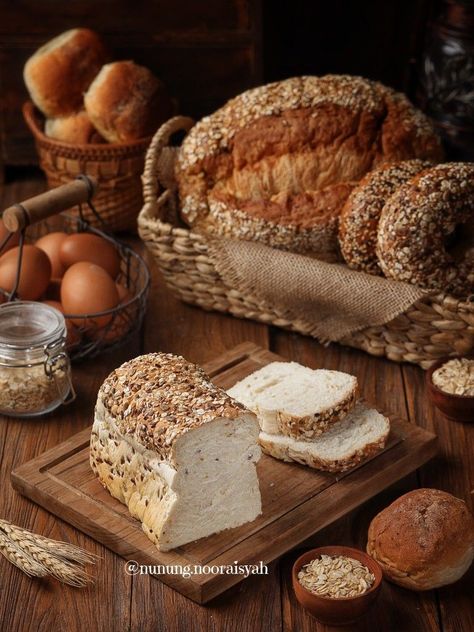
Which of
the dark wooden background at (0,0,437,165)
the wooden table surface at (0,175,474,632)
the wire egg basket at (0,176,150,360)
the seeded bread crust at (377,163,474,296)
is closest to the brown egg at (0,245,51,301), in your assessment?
the wire egg basket at (0,176,150,360)

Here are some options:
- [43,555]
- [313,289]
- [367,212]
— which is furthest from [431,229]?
[43,555]

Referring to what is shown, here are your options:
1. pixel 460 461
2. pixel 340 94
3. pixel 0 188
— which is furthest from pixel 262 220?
pixel 0 188

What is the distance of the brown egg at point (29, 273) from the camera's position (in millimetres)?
2793

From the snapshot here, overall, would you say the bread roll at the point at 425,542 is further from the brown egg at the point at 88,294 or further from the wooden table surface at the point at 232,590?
the brown egg at the point at 88,294

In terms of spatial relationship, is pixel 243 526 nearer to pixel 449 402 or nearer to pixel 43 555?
pixel 43 555

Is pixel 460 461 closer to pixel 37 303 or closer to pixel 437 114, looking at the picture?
pixel 37 303

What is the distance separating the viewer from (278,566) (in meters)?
2.15

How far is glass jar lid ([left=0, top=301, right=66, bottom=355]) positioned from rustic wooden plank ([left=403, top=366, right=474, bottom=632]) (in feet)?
3.19

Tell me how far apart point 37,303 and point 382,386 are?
3.22 ft

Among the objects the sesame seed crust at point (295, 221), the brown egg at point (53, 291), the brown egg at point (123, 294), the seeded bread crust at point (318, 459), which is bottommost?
the seeded bread crust at point (318, 459)

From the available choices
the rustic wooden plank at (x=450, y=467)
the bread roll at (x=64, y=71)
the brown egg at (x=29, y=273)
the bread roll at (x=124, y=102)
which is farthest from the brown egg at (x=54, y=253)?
the rustic wooden plank at (x=450, y=467)

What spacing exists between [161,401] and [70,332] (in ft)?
2.49

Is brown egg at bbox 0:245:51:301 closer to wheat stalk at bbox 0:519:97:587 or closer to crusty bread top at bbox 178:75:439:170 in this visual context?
crusty bread top at bbox 178:75:439:170

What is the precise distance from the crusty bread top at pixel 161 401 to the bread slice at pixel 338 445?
0.85 feet
